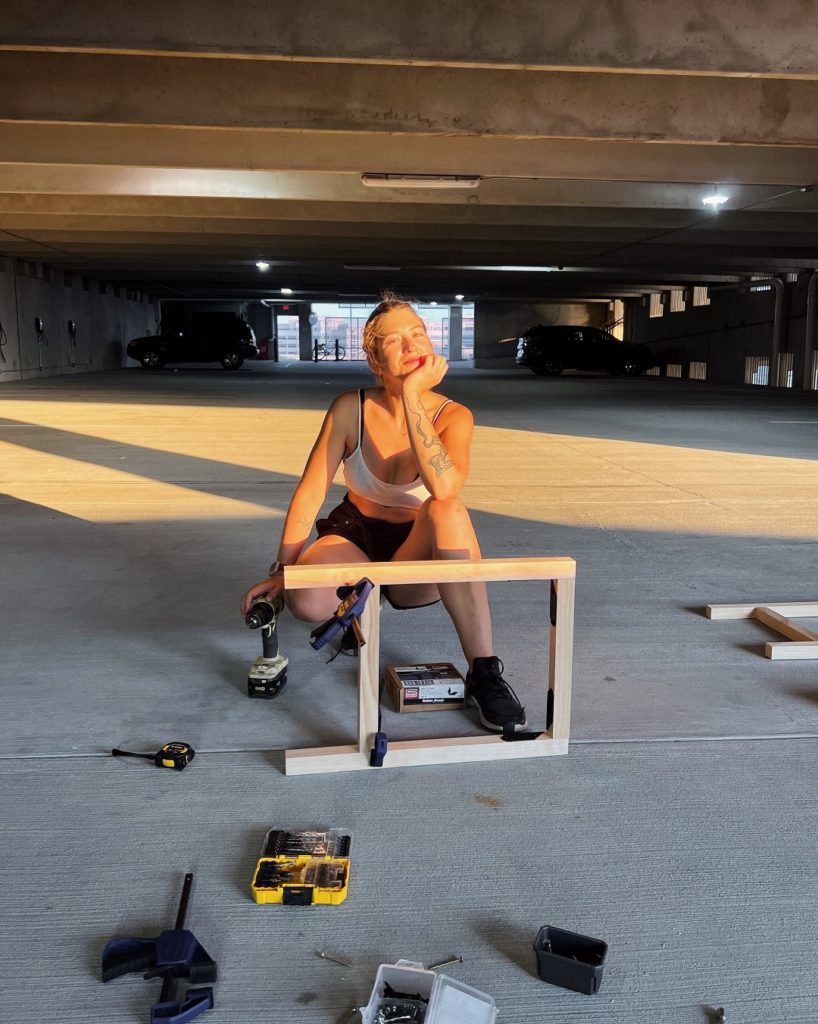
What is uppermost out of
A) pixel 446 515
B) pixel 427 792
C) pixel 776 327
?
pixel 776 327

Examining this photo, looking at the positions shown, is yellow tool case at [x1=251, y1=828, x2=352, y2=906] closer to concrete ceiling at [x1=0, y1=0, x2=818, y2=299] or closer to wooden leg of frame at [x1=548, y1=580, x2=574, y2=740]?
wooden leg of frame at [x1=548, y1=580, x2=574, y2=740]

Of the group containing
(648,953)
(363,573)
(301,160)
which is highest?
(301,160)

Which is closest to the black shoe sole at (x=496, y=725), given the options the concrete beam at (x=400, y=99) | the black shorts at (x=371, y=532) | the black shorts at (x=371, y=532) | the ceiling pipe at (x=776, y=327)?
the black shorts at (x=371, y=532)

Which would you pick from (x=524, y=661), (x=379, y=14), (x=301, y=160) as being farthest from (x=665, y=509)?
(x=301, y=160)

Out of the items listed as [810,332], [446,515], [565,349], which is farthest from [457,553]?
[565,349]

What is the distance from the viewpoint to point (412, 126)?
7.97m

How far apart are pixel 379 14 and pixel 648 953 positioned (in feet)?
20.8

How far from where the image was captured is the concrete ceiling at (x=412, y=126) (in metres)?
6.35

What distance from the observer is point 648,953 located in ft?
5.55

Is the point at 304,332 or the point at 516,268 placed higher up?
the point at 516,268

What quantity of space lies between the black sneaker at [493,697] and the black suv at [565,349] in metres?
23.7

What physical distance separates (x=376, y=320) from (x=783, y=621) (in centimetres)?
199

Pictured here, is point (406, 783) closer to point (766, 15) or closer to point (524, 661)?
point (524, 661)

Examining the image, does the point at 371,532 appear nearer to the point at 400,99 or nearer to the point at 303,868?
the point at 303,868
